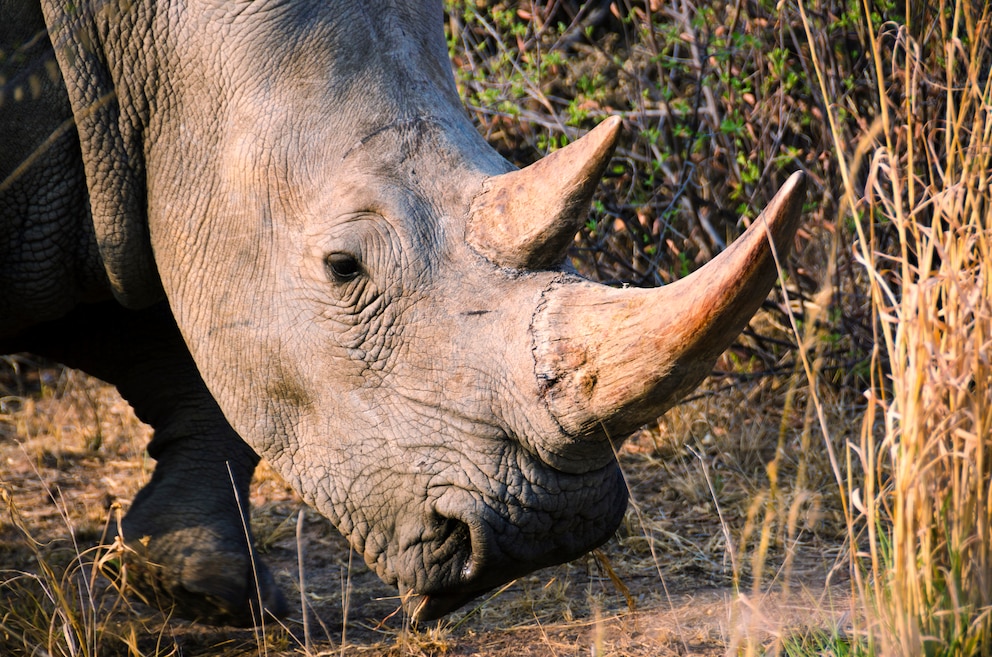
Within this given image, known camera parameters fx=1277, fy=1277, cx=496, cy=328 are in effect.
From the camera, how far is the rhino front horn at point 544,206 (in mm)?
2881

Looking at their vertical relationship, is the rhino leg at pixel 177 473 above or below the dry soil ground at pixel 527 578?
above

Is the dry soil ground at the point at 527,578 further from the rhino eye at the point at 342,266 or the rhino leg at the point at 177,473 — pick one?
the rhino eye at the point at 342,266

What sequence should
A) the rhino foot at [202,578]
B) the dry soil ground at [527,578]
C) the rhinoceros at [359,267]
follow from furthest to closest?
1. the rhino foot at [202,578]
2. the dry soil ground at [527,578]
3. the rhinoceros at [359,267]

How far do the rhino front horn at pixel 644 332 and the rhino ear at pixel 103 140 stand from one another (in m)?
1.30

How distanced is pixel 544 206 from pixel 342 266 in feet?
1.77

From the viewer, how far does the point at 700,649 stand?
11.7 ft

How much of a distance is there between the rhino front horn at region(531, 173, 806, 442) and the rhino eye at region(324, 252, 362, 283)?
530mm

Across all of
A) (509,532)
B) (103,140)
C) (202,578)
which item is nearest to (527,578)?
(202,578)

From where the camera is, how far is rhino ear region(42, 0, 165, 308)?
11.2 ft

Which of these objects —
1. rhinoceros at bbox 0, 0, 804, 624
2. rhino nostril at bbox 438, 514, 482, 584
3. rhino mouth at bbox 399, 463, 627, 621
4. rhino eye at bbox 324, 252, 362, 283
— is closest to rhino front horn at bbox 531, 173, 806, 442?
rhinoceros at bbox 0, 0, 804, 624

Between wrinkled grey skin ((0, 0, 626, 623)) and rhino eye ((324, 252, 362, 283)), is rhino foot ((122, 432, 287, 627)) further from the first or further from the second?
rhino eye ((324, 252, 362, 283))

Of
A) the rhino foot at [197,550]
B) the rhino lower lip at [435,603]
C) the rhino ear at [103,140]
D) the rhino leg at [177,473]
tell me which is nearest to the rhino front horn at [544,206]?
the rhino lower lip at [435,603]

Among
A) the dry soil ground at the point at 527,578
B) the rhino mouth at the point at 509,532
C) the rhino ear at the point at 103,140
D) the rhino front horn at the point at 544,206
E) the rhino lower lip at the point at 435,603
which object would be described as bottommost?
the dry soil ground at the point at 527,578

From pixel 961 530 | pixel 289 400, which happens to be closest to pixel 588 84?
pixel 289 400
